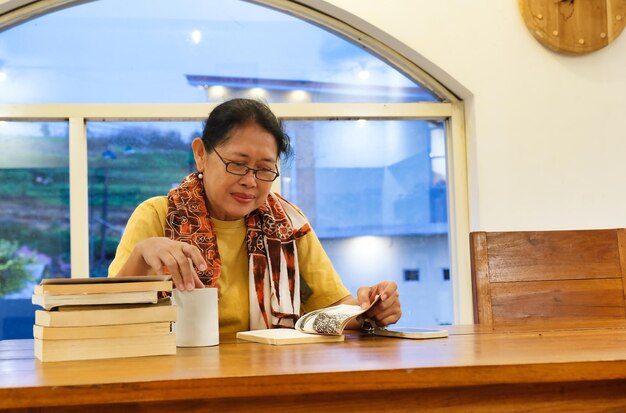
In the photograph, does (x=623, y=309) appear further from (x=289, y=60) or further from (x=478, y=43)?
(x=289, y=60)

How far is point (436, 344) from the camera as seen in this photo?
126cm

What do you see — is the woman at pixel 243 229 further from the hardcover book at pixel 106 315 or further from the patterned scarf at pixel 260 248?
the hardcover book at pixel 106 315

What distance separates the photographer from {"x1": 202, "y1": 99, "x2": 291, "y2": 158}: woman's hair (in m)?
1.86

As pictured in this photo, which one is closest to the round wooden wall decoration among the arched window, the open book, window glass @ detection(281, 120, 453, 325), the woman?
the arched window

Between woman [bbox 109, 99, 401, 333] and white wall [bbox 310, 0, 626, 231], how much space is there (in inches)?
53.8

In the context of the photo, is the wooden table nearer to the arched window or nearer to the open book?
the open book

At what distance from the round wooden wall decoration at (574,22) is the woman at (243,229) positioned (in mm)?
1703

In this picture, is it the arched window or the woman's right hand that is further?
the arched window

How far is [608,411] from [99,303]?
769mm

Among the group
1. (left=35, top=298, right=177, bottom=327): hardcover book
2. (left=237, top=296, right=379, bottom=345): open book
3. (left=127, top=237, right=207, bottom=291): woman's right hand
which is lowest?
(left=237, top=296, right=379, bottom=345): open book

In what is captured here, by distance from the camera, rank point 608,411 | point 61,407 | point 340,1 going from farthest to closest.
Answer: point 340,1 → point 608,411 → point 61,407

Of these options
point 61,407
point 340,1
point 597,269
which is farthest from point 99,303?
point 340,1

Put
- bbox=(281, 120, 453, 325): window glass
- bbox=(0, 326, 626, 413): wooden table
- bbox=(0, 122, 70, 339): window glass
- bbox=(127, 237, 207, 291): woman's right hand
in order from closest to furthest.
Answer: bbox=(0, 326, 626, 413): wooden table
bbox=(127, 237, 207, 291): woman's right hand
bbox=(0, 122, 70, 339): window glass
bbox=(281, 120, 453, 325): window glass

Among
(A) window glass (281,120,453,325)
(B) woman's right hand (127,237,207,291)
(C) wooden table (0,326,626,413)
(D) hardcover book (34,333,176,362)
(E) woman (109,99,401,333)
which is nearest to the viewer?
(C) wooden table (0,326,626,413)
